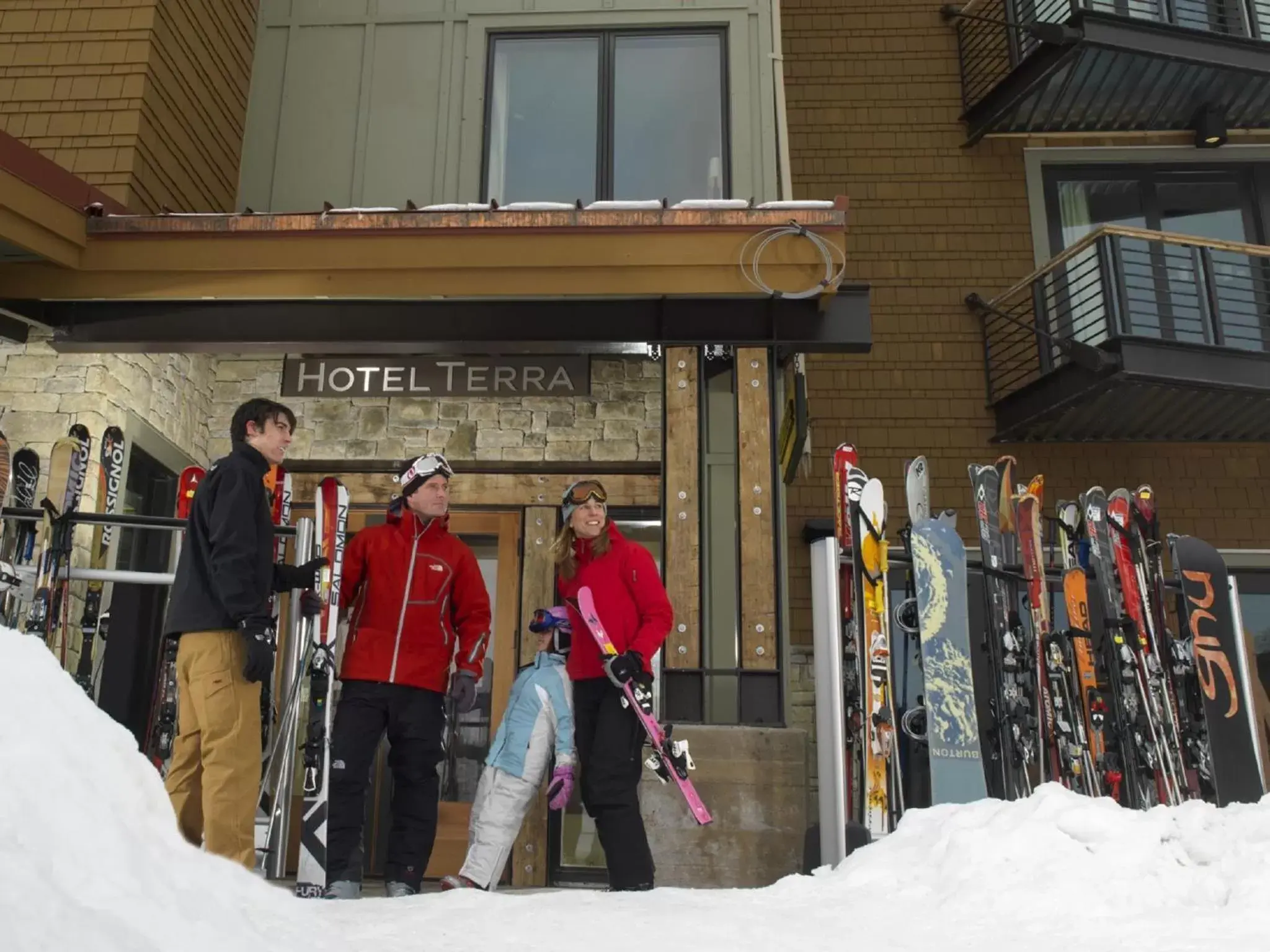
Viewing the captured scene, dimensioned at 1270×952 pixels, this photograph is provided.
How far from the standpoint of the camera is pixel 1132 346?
8.11m

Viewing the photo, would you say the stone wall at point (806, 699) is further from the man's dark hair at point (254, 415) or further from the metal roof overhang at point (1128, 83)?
the metal roof overhang at point (1128, 83)

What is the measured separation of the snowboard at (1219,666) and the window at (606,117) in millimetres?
3946

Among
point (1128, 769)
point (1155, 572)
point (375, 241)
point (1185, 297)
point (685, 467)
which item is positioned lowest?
point (1128, 769)

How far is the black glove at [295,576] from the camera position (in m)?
4.34

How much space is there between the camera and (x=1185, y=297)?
32.4ft

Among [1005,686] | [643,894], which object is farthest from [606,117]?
[643,894]

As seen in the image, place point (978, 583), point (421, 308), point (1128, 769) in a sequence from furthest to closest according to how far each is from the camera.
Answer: point (978, 583) → point (421, 308) → point (1128, 769)

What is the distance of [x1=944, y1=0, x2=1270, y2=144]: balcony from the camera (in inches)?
356

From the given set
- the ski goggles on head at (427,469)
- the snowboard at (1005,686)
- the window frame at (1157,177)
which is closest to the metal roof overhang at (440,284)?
the snowboard at (1005,686)

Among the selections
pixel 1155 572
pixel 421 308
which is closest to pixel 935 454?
pixel 1155 572

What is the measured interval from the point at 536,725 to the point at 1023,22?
8453 millimetres

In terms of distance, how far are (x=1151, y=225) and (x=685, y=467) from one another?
6.38 metres

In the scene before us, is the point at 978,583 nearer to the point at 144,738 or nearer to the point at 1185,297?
the point at 1185,297

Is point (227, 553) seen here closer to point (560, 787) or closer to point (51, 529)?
point (560, 787)
